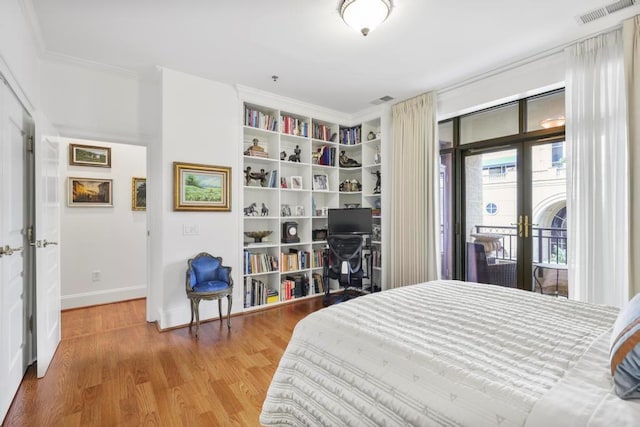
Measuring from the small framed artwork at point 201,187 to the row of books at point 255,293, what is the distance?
96 centimetres

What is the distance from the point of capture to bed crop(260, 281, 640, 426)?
0.85m

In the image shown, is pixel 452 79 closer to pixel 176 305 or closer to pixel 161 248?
pixel 161 248

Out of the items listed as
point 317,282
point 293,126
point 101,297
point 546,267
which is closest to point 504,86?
point 546,267

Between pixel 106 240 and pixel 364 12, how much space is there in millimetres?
4129

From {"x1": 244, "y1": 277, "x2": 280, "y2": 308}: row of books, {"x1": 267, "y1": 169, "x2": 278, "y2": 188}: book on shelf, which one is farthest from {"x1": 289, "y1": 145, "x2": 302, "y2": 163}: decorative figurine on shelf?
{"x1": 244, "y1": 277, "x2": 280, "y2": 308}: row of books

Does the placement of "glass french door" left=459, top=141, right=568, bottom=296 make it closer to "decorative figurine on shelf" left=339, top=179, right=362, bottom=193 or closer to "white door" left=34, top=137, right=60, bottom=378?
"decorative figurine on shelf" left=339, top=179, right=362, bottom=193

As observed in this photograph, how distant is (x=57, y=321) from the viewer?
2.74 meters

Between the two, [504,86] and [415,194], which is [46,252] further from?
[504,86]

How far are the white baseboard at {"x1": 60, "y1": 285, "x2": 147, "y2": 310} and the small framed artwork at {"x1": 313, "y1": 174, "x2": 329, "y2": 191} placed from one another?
2840 mm

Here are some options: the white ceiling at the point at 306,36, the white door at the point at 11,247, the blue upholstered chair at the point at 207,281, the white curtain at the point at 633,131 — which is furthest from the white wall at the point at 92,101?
the white curtain at the point at 633,131

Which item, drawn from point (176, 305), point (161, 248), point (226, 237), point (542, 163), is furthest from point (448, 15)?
point (176, 305)

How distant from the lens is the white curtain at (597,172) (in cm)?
245

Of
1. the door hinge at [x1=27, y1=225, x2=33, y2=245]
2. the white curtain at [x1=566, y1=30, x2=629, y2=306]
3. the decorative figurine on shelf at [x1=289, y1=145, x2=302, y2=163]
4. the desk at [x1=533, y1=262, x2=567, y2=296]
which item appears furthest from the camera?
the decorative figurine on shelf at [x1=289, y1=145, x2=302, y2=163]

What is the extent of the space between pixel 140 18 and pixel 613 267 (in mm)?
4135
